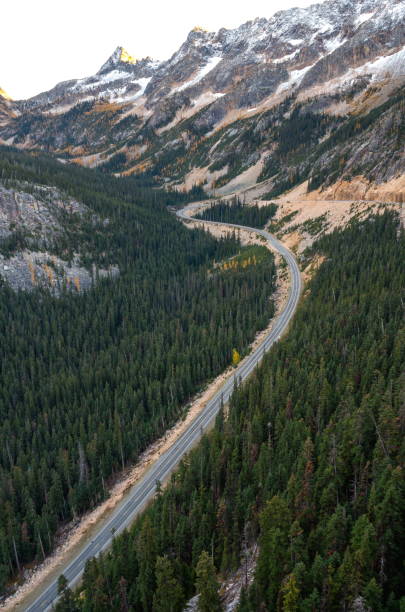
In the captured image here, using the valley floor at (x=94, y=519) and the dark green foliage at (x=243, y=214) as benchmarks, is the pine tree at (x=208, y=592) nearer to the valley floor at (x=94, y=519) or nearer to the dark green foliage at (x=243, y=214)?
the valley floor at (x=94, y=519)

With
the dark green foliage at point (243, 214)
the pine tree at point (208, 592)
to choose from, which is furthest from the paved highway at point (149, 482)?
the dark green foliage at point (243, 214)

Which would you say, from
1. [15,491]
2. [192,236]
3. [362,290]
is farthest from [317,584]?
[192,236]

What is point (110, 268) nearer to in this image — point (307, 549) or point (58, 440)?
point (58, 440)

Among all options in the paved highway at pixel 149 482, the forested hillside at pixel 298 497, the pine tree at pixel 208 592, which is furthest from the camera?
the paved highway at pixel 149 482

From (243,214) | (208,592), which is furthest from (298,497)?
(243,214)

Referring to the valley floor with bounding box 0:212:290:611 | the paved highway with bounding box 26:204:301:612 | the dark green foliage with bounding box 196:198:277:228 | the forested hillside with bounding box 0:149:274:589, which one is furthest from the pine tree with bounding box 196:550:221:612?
the dark green foliage with bounding box 196:198:277:228

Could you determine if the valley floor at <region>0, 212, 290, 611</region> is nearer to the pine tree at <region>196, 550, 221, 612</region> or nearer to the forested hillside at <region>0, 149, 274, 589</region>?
the forested hillside at <region>0, 149, 274, 589</region>

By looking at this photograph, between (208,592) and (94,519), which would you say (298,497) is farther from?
(94,519)

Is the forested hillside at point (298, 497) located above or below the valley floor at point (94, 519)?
above
